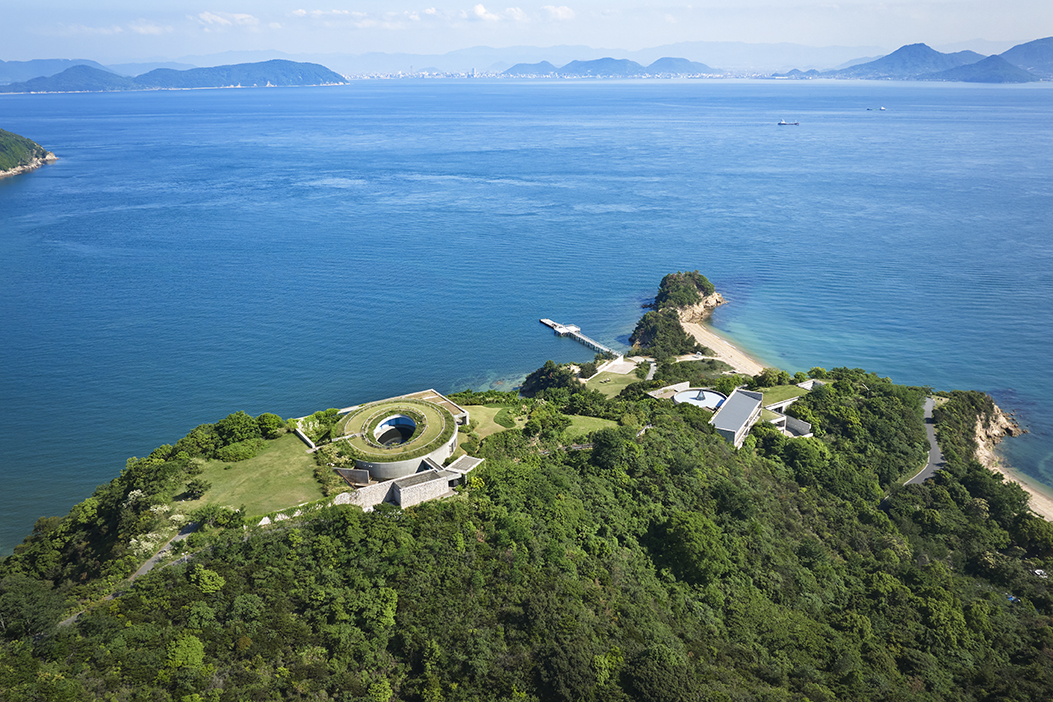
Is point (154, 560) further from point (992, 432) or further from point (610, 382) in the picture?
point (992, 432)

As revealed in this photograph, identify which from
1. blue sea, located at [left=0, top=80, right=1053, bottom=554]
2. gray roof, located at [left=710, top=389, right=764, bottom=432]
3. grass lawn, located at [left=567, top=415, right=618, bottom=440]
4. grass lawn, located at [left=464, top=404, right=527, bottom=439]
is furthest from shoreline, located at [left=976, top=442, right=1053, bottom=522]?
grass lawn, located at [left=464, top=404, right=527, bottom=439]

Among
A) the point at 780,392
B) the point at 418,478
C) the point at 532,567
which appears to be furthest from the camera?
the point at 780,392

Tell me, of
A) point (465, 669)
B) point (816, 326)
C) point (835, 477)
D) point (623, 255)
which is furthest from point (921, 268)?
point (465, 669)

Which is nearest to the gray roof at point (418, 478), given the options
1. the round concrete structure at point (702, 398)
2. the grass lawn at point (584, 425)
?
the grass lawn at point (584, 425)

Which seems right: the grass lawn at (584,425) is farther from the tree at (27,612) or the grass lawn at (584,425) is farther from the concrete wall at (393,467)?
the tree at (27,612)

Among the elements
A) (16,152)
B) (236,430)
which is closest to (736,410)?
(236,430)

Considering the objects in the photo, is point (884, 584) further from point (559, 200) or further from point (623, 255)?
point (559, 200)
